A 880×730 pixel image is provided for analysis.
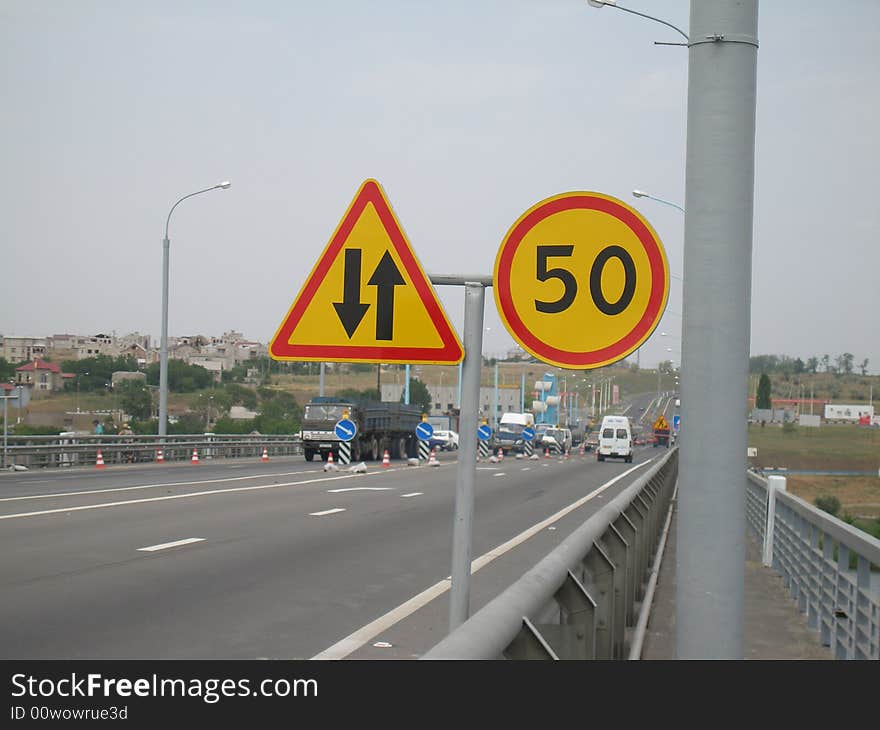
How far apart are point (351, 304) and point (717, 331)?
167 cm

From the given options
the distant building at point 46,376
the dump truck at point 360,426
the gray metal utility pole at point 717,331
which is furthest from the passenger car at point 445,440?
the gray metal utility pole at point 717,331

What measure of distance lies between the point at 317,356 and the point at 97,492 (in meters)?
20.0

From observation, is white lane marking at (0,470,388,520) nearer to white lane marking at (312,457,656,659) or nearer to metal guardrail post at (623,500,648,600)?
white lane marking at (312,457,656,659)

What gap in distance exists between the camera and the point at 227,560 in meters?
13.8

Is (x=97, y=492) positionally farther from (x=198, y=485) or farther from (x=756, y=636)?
(x=756, y=636)

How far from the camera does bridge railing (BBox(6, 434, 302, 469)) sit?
35.0 metres

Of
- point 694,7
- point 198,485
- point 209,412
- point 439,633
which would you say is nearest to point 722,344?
point 694,7

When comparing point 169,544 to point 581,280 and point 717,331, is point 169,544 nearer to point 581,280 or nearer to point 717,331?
point 581,280

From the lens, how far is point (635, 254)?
434 centimetres

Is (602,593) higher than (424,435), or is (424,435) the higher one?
(602,593)

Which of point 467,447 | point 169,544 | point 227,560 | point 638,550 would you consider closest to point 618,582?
point 467,447

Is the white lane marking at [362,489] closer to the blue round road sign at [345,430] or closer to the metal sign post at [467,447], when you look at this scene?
the blue round road sign at [345,430]

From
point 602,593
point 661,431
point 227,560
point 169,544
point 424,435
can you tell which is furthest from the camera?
point 661,431
